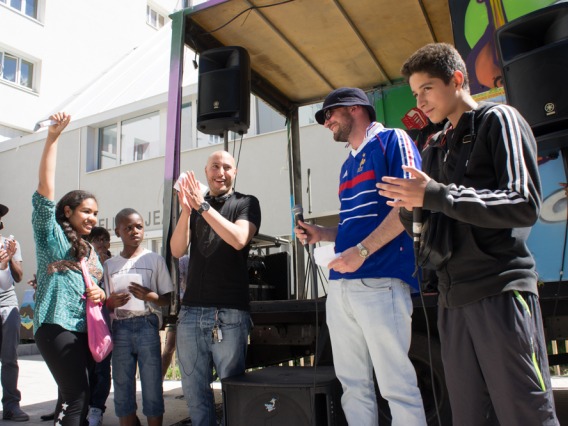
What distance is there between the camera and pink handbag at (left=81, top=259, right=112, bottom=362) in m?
2.78

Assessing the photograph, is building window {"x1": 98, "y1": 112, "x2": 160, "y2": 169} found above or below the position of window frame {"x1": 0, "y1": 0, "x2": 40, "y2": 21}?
below

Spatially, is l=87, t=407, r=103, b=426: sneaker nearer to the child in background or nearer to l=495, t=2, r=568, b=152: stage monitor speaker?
the child in background

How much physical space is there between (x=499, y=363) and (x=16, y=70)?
64.7 feet

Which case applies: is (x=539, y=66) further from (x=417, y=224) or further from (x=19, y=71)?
(x=19, y=71)

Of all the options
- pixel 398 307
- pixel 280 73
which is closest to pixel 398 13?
pixel 280 73

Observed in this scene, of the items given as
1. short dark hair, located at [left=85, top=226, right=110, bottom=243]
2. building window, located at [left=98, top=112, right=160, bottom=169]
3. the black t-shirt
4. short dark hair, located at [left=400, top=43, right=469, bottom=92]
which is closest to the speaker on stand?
short dark hair, located at [left=85, top=226, right=110, bottom=243]

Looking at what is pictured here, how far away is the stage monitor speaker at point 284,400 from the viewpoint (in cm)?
252

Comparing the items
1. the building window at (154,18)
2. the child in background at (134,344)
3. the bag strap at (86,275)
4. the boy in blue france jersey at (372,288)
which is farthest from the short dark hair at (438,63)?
the building window at (154,18)

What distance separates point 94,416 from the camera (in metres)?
3.98

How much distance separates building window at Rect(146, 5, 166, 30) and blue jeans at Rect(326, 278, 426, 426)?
912 inches

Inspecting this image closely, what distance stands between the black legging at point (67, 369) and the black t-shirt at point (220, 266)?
0.65m

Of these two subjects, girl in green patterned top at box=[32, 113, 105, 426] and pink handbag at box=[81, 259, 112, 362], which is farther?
pink handbag at box=[81, 259, 112, 362]

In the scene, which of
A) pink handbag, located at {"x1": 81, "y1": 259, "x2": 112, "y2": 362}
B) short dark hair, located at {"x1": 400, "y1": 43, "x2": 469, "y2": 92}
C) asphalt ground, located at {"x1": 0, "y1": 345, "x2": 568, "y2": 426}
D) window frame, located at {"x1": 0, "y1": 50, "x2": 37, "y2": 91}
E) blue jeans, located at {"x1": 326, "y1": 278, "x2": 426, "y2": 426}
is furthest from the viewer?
window frame, located at {"x1": 0, "y1": 50, "x2": 37, "y2": 91}

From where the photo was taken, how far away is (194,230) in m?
3.18
